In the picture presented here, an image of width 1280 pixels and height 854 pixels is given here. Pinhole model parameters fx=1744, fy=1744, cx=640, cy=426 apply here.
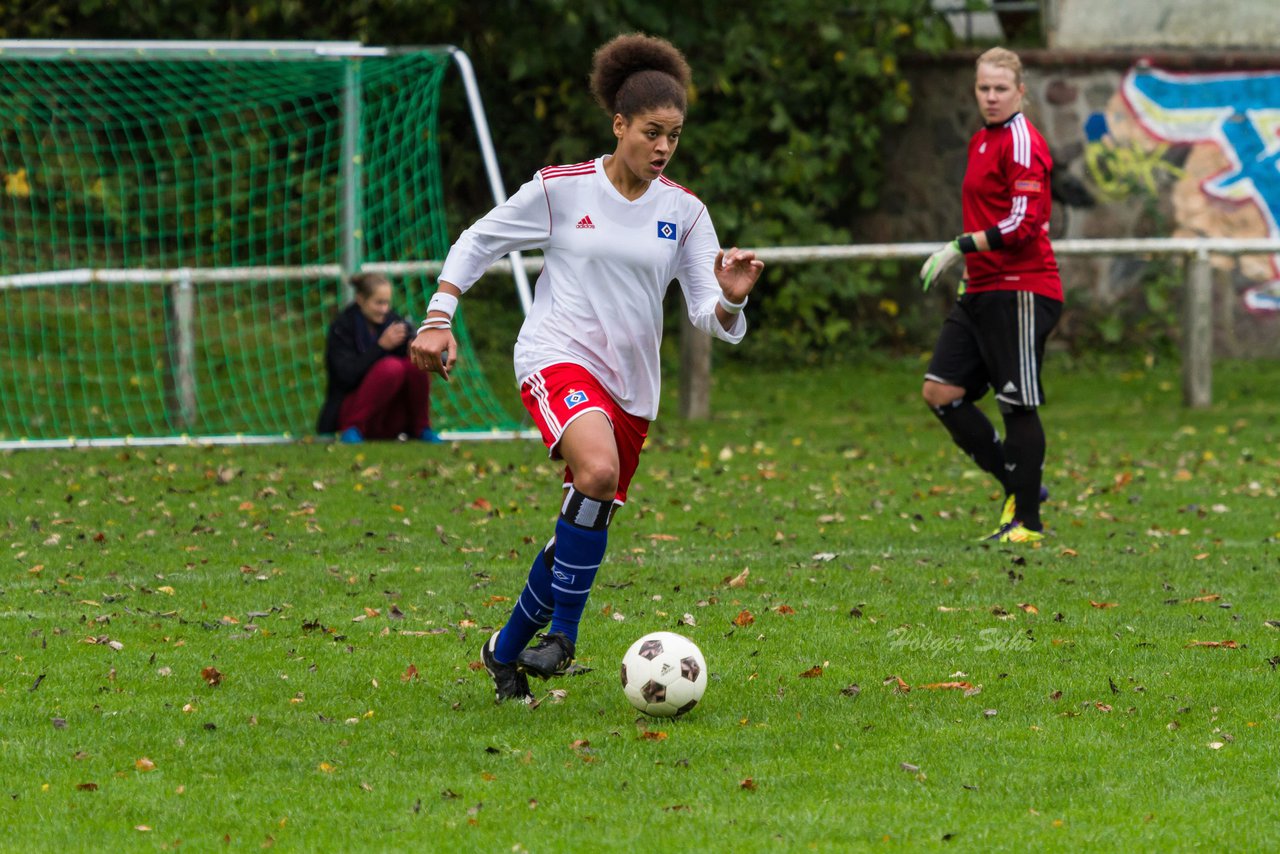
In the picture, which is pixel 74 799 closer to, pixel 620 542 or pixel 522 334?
pixel 522 334

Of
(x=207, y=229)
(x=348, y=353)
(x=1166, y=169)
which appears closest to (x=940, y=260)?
(x=348, y=353)

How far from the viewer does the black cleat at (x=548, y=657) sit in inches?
201

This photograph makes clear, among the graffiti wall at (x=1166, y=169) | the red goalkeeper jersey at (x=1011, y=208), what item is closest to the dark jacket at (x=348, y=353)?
the red goalkeeper jersey at (x=1011, y=208)

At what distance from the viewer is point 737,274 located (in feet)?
17.1

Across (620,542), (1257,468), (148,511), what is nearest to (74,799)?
(620,542)

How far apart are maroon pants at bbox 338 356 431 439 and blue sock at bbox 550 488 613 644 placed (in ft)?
23.1

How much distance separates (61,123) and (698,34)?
601cm

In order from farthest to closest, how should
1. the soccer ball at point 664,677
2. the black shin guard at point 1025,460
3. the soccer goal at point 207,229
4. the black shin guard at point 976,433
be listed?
1. the soccer goal at point 207,229
2. the black shin guard at point 976,433
3. the black shin guard at point 1025,460
4. the soccer ball at point 664,677

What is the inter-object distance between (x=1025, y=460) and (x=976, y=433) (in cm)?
30

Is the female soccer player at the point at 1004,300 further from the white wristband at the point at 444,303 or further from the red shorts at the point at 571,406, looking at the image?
the white wristband at the point at 444,303

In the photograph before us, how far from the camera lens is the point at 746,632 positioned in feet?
20.3

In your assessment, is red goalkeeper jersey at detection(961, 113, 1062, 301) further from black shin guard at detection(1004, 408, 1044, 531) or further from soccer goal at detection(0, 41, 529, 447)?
soccer goal at detection(0, 41, 529, 447)

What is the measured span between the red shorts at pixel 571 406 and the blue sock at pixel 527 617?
0.33 m

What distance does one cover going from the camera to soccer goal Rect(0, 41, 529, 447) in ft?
43.6
